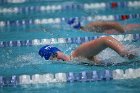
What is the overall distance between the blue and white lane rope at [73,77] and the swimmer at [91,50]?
0.90ft

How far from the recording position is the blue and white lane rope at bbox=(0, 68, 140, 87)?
4172 millimetres

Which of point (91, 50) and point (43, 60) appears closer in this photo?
point (91, 50)

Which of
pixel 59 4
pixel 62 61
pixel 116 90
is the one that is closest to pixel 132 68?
pixel 116 90

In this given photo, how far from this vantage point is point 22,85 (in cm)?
418

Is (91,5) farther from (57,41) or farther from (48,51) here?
(48,51)

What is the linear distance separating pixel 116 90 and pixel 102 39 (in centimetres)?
63

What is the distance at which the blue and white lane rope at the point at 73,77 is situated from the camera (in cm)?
417

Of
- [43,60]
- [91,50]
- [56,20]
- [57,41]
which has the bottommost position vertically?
[43,60]

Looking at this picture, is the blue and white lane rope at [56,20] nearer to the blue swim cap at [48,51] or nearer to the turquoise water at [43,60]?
the turquoise water at [43,60]

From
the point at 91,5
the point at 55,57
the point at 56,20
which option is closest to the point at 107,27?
the point at 55,57

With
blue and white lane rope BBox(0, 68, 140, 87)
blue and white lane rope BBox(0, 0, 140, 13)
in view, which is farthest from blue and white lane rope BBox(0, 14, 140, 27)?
blue and white lane rope BBox(0, 68, 140, 87)

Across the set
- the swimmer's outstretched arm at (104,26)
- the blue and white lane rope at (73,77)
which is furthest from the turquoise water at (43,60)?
the swimmer's outstretched arm at (104,26)

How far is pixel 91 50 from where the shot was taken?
14.4 feet

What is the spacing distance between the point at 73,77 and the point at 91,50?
382 mm
